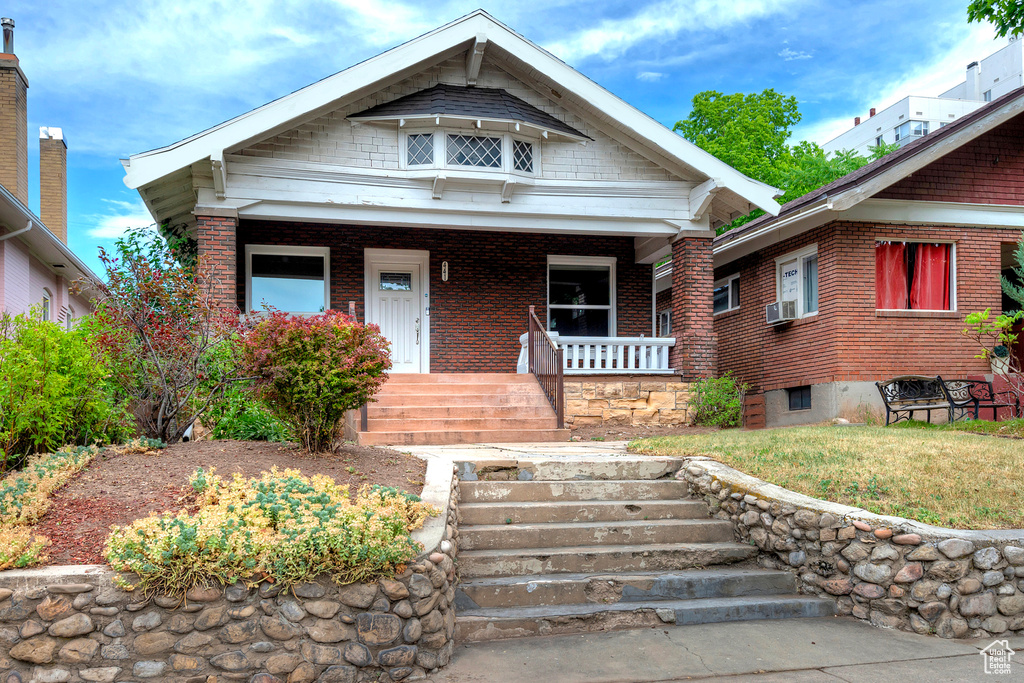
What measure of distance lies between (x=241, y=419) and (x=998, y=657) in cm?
655

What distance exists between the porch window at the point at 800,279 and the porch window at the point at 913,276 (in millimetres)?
989

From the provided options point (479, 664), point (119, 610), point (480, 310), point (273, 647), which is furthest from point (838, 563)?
point (480, 310)

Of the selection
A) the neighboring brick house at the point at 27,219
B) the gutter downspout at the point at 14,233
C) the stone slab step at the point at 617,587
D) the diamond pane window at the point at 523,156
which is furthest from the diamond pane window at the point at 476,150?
the stone slab step at the point at 617,587

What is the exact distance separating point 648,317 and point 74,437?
1064 centimetres

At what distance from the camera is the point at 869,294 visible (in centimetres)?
1256

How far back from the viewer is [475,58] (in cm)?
1198

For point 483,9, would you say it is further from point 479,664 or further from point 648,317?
point 479,664

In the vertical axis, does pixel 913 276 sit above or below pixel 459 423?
above

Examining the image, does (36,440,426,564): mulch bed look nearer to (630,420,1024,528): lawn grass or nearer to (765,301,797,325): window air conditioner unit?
(630,420,1024,528): lawn grass

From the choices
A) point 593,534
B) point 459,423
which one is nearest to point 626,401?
point 459,423

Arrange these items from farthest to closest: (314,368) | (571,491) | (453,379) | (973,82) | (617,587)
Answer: (973,82) < (453,379) < (571,491) < (314,368) < (617,587)

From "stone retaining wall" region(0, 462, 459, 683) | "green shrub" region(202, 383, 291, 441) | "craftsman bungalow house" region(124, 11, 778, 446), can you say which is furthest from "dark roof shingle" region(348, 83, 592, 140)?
"stone retaining wall" region(0, 462, 459, 683)

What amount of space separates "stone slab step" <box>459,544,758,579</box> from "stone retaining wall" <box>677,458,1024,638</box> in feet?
2.06

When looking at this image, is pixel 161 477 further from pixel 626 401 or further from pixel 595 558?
pixel 626 401
